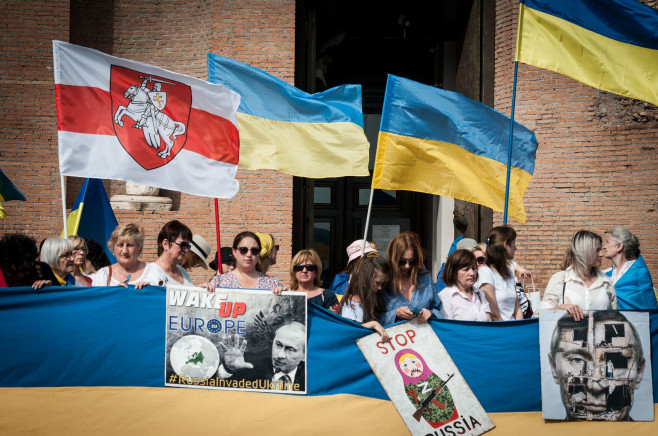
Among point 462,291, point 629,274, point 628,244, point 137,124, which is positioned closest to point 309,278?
point 462,291

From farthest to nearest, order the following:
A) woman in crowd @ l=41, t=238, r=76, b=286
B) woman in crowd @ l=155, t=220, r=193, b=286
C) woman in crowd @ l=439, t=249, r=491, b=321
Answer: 1. woman in crowd @ l=41, t=238, r=76, b=286
2. woman in crowd @ l=155, t=220, r=193, b=286
3. woman in crowd @ l=439, t=249, r=491, b=321

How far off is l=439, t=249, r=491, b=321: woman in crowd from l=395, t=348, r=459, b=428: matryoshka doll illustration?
2.35ft

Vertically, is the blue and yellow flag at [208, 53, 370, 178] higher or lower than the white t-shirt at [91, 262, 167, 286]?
higher

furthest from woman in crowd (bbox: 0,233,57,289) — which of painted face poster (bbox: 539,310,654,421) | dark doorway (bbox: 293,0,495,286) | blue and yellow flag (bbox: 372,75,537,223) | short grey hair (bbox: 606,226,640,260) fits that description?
dark doorway (bbox: 293,0,495,286)

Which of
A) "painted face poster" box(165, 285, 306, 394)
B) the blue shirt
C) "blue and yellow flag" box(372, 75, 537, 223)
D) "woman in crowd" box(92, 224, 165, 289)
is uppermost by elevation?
"blue and yellow flag" box(372, 75, 537, 223)

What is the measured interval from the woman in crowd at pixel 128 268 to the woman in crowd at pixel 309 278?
115 cm

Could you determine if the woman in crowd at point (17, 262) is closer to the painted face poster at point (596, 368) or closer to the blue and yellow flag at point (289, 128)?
the blue and yellow flag at point (289, 128)

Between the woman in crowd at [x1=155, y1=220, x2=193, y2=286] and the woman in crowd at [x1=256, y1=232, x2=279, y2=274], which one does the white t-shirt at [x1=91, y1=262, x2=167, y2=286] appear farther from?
the woman in crowd at [x1=256, y1=232, x2=279, y2=274]

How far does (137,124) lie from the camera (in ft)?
19.4

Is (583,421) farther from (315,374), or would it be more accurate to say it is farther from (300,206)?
(300,206)

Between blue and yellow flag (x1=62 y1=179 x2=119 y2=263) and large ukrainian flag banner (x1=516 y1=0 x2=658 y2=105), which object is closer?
large ukrainian flag banner (x1=516 y1=0 x2=658 y2=105)

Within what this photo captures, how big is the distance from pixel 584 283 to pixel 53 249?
4215 millimetres

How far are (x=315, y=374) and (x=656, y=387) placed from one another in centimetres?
247

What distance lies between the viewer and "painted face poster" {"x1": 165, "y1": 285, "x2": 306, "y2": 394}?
198 inches
